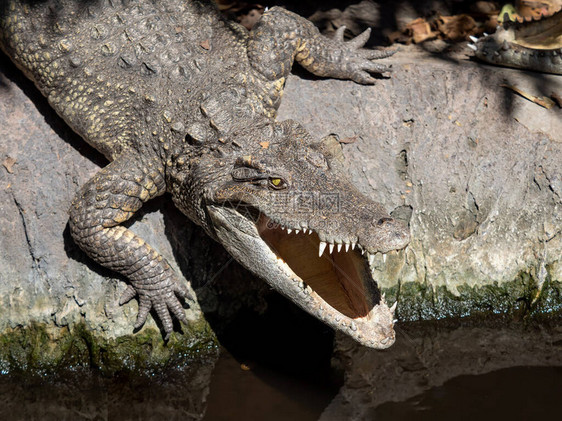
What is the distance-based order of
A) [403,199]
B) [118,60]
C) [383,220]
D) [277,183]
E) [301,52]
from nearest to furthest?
[383,220], [277,183], [118,60], [403,199], [301,52]

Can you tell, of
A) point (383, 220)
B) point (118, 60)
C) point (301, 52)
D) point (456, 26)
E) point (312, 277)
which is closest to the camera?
point (383, 220)

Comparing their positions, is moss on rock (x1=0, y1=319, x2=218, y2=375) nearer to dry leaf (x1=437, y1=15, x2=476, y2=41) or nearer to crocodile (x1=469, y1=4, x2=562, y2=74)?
crocodile (x1=469, y1=4, x2=562, y2=74)

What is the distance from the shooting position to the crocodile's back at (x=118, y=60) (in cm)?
433

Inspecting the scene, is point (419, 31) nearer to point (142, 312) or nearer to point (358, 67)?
point (358, 67)

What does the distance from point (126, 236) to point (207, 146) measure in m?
0.73

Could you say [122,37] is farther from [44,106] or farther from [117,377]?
[117,377]

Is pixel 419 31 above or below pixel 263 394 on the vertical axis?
above

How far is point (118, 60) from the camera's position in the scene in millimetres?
4453

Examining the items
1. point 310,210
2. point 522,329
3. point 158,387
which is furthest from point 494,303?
point 158,387

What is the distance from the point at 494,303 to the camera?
4.63 m

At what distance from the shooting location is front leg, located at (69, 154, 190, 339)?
13.4 feet

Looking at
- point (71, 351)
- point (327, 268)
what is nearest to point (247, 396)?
point (327, 268)

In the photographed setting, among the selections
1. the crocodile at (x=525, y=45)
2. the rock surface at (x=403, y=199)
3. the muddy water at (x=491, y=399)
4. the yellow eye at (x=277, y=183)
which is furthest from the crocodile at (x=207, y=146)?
the crocodile at (x=525, y=45)

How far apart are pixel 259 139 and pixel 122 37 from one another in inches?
50.9
